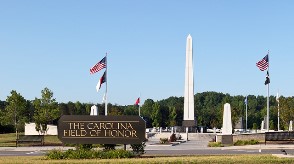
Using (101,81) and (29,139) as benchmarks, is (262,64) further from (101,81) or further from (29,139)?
(29,139)

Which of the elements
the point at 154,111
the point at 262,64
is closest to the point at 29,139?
the point at 262,64

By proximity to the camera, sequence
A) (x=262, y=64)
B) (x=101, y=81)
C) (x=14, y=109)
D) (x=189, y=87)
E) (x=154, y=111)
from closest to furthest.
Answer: (x=101, y=81) < (x=262, y=64) < (x=14, y=109) < (x=189, y=87) < (x=154, y=111)

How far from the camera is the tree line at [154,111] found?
52844 millimetres

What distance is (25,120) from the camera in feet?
185

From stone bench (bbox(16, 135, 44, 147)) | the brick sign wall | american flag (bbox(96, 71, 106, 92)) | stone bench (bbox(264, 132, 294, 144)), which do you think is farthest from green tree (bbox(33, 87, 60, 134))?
→ the brick sign wall

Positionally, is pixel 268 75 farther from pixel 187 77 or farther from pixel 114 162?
pixel 114 162

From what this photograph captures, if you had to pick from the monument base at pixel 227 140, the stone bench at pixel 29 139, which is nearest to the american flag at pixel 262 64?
the monument base at pixel 227 140

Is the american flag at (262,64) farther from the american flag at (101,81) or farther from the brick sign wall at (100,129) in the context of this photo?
the brick sign wall at (100,129)

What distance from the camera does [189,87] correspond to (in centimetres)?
6431

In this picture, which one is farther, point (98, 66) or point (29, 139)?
point (29, 139)

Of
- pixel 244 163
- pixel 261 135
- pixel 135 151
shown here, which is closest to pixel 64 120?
pixel 135 151

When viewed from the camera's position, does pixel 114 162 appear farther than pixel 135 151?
No

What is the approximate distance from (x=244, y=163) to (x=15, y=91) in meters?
35.0

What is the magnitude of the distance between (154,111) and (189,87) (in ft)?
141
